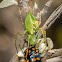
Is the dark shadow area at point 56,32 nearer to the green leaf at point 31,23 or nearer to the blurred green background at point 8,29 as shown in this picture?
the green leaf at point 31,23

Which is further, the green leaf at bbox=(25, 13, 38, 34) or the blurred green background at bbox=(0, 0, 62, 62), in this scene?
the blurred green background at bbox=(0, 0, 62, 62)

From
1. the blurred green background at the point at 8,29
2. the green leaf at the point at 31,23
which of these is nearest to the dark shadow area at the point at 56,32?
the green leaf at the point at 31,23

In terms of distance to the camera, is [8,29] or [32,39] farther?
[8,29]

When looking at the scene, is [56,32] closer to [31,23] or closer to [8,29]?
[31,23]

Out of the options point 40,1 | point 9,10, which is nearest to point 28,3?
point 40,1

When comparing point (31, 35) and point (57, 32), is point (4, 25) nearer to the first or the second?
point (31, 35)

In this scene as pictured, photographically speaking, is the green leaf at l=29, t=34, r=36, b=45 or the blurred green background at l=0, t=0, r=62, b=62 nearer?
the green leaf at l=29, t=34, r=36, b=45

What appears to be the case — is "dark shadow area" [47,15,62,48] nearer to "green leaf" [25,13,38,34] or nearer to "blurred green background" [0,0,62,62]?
"green leaf" [25,13,38,34]

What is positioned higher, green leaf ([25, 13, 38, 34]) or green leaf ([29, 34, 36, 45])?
green leaf ([25, 13, 38, 34])

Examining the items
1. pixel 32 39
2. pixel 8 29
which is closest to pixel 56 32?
pixel 32 39

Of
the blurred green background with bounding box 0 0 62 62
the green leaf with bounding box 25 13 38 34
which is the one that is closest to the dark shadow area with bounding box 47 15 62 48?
the green leaf with bounding box 25 13 38 34

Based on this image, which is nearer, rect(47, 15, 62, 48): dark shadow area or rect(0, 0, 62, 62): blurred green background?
rect(47, 15, 62, 48): dark shadow area
